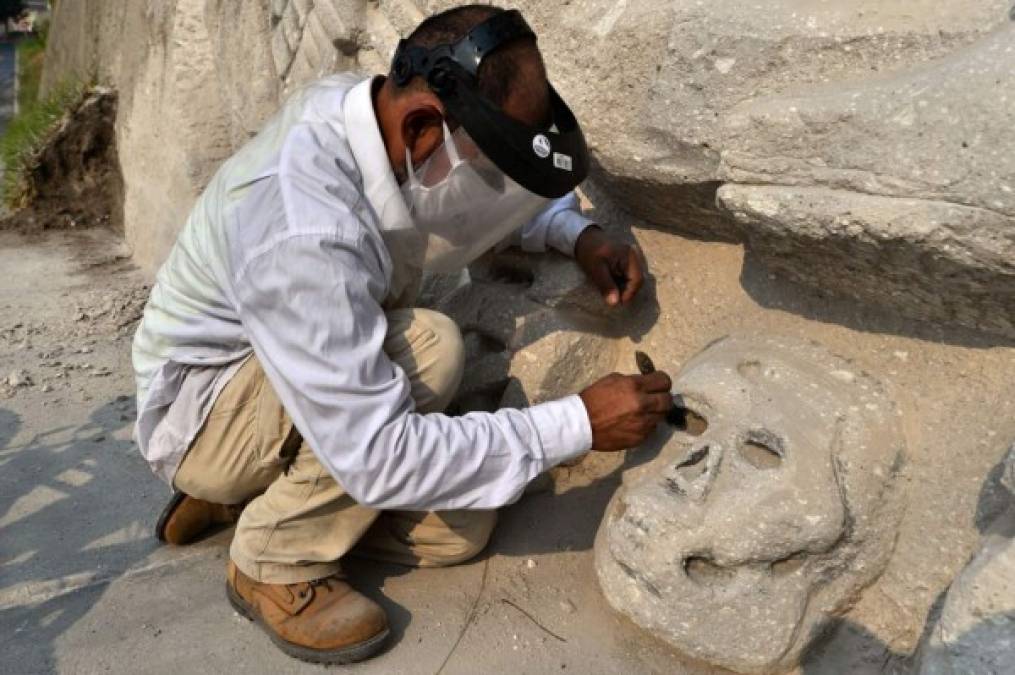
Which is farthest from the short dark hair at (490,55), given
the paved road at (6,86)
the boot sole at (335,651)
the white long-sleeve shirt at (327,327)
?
the paved road at (6,86)

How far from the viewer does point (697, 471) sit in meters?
1.49

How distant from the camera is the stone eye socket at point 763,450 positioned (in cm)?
144

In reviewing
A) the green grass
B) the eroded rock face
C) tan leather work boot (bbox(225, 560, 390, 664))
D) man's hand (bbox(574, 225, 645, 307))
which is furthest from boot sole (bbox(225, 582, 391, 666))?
the green grass

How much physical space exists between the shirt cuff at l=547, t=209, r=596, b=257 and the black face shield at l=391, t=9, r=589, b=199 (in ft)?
1.51

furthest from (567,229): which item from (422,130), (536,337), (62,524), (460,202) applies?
(62,524)

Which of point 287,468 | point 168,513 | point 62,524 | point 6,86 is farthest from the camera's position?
point 6,86

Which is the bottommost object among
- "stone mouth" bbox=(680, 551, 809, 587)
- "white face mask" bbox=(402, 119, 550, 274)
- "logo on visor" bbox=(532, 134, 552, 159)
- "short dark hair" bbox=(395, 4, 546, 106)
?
"stone mouth" bbox=(680, 551, 809, 587)

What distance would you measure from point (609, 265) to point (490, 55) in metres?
0.62

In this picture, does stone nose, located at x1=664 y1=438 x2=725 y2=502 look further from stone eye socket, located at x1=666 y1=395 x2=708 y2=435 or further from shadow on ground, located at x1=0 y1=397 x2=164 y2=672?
shadow on ground, located at x1=0 y1=397 x2=164 y2=672

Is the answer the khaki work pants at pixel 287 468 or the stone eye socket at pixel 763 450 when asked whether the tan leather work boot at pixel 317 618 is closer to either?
the khaki work pants at pixel 287 468

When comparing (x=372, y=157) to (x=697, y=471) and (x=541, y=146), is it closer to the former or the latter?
(x=541, y=146)

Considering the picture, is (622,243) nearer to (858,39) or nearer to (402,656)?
(858,39)

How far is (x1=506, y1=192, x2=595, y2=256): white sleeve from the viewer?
188cm

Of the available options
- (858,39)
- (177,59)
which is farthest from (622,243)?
(177,59)
